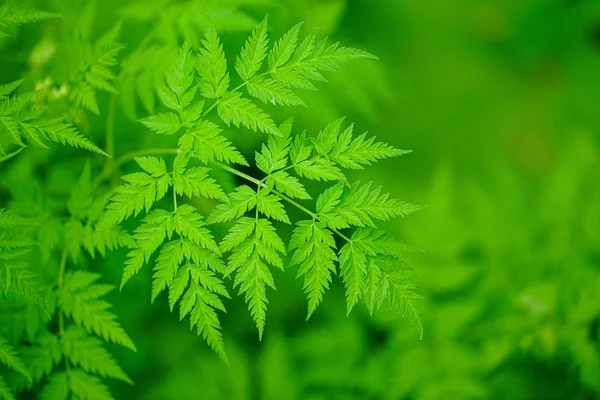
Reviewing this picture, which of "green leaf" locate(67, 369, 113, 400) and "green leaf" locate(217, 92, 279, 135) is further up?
"green leaf" locate(217, 92, 279, 135)

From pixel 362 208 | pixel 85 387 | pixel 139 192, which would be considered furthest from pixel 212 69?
pixel 85 387

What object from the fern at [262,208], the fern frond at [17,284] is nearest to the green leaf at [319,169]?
the fern at [262,208]

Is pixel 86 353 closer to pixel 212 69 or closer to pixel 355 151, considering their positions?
pixel 212 69

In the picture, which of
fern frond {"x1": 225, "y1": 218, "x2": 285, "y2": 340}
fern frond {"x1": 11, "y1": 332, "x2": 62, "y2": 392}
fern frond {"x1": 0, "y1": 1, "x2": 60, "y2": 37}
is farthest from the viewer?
fern frond {"x1": 11, "y1": 332, "x2": 62, "y2": 392}

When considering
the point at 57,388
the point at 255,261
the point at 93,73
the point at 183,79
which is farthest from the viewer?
the point at 93,73

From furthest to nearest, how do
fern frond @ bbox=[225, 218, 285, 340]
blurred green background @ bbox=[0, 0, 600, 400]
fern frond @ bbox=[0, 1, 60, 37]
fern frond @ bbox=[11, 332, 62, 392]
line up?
blurred green background @ bbox=[0, 0, 600, 400]
fern frond @ bbox=[11, 332, 62, 392]
fern frond @ bbox=[0, 1, 60, 37]
fern frond @ bbox=[225, 218, 285, 340]

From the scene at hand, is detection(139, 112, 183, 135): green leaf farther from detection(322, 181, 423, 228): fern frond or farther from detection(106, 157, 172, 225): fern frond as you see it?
detection(322, 181, 423, 228): fern frond

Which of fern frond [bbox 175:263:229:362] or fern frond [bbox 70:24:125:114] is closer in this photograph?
fern frond [bbox 175:263:229:362]

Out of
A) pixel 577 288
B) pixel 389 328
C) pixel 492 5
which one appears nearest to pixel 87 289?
pixel 389 328

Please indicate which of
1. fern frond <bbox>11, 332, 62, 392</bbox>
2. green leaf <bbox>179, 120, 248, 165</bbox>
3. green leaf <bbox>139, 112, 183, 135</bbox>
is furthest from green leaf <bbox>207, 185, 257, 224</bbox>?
fern frond <bbox>11, 332, 62, 392</bbox>
